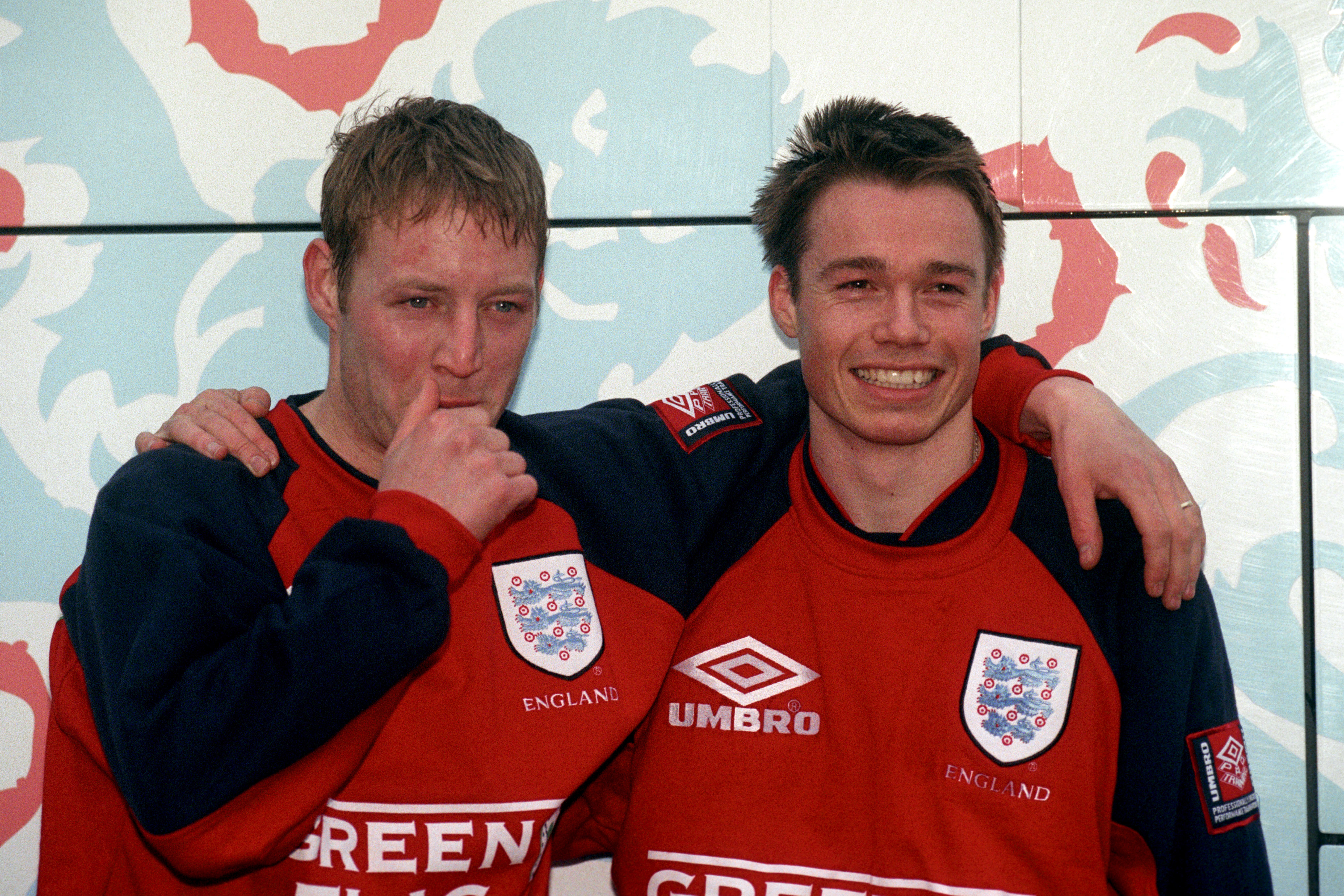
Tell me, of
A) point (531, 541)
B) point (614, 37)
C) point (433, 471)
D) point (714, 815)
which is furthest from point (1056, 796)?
point (614, 37)

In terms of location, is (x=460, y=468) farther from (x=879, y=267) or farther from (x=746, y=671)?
(x=879, y=267)

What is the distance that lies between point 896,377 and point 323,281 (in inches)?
30.4

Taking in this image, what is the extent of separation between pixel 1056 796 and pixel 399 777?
2.62 feet

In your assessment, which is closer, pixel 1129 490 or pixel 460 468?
pixel 460 468

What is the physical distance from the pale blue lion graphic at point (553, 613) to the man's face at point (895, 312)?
43 cm

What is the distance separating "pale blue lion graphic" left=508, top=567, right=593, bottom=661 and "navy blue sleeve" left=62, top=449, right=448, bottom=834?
0.25 metres

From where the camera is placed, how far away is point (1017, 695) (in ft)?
4.27

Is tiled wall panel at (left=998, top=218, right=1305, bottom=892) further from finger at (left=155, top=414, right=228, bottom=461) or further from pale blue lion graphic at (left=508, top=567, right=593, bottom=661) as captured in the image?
finger at (left=155, top=414, right=228, bottom=461)

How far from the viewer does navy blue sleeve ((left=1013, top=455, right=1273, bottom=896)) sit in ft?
4.13

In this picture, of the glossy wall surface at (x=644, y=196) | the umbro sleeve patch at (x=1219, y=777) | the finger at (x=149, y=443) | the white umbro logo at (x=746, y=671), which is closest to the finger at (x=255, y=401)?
the finger at (x=149, y=443)

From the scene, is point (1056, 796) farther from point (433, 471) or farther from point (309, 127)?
point (309, 127)

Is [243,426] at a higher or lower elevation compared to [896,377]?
lower

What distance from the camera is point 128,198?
69.8 inches

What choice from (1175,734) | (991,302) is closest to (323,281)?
(991,302)
